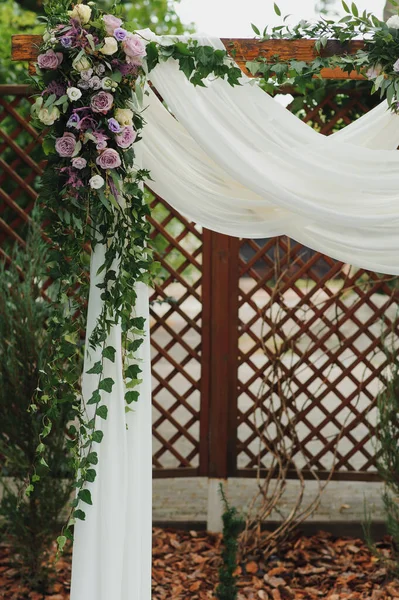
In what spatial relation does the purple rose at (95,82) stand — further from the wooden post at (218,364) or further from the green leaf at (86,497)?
the wooden post at (218,364)

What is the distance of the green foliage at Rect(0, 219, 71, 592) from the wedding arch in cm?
55

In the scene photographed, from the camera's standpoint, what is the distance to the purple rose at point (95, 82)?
189 centimetres

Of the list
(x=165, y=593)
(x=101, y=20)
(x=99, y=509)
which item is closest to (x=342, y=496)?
(x=165, y=593)

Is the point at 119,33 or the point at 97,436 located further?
the point at 97,436

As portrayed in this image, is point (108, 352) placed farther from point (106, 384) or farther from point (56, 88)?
point (56, 88)

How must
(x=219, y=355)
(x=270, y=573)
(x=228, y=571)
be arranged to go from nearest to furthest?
(x=228, y=571) → (x=270, y=573) → (x=219, y=355)

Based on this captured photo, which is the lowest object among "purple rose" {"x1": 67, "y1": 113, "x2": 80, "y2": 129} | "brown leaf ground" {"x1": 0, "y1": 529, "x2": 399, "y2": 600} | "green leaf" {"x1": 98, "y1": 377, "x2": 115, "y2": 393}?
"brown leaf ground" {"x1": 0, "y1": 529, "x2": 399, "y2": 600}

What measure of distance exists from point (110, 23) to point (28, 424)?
1.47 m

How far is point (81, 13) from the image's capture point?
1879mm

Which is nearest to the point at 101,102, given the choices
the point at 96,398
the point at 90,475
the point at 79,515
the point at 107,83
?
the point at 107,83

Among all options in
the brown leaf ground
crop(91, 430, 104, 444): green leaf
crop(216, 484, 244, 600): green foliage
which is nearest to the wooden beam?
crop(91, 430, 104, 444): green leaf

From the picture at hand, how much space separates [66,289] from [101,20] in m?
0.74

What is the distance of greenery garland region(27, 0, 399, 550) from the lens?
1905 mm

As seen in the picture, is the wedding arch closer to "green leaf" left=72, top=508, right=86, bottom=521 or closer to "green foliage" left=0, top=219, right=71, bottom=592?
"green leaf" left=72, top=508, right=86, bottom=521
